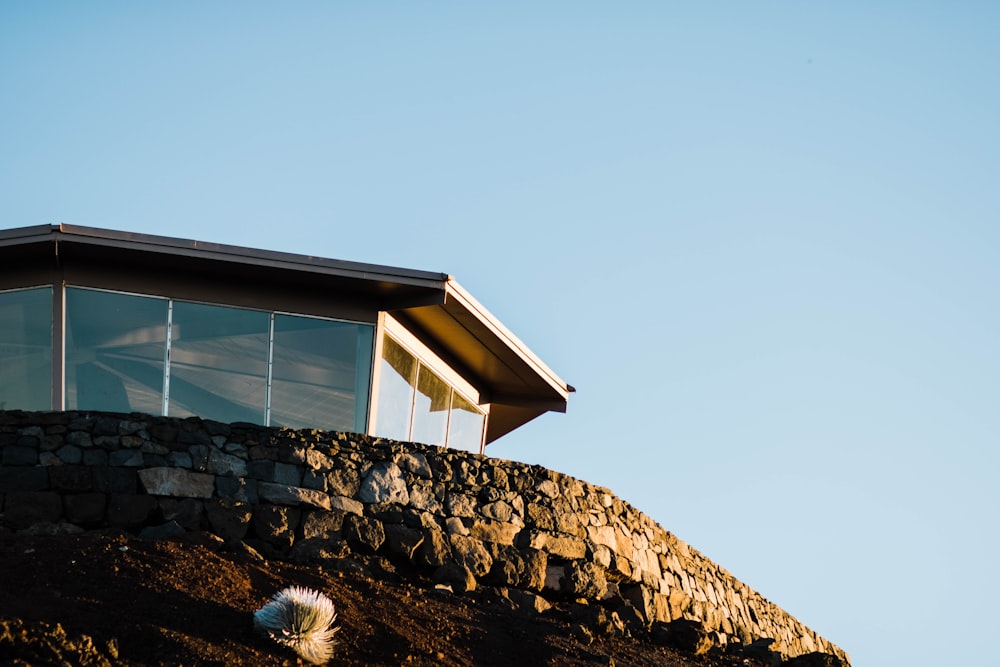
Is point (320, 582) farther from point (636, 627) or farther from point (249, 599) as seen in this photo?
point (636, 627)

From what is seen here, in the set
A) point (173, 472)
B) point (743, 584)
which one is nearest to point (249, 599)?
point (173, 472)

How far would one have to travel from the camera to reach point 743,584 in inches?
728

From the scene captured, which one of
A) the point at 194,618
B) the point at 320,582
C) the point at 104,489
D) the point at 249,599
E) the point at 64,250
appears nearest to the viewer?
the point at 194,618

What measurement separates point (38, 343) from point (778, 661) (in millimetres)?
9672

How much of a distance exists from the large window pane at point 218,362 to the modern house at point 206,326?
13mm

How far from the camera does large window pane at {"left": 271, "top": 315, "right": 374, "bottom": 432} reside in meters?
16.3

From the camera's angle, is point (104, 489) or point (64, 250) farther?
point (64, 250)

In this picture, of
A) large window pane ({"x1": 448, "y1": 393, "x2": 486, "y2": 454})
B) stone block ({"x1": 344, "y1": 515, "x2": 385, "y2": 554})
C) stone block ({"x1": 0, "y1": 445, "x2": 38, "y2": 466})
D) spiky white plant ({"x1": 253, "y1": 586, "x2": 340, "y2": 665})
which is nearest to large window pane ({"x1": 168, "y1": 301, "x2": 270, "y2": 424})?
stone block ({"x1": 0, "y1": 445, "x2": 38, "y2": 466})

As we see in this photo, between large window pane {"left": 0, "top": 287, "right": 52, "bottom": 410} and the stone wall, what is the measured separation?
1.81 meters

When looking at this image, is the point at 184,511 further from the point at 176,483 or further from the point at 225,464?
the point at 225,464

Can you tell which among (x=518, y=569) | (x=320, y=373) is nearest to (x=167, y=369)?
(x=320, y=373)

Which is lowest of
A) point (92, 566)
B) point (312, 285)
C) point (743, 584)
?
point (743, 584)

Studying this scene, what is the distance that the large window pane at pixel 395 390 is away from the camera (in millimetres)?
17031

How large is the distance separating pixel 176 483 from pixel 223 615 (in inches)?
134
